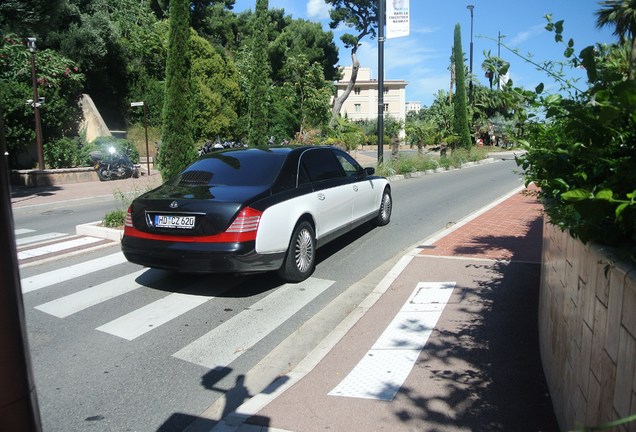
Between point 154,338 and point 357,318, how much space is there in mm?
1903

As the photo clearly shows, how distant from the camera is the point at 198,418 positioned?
3371 millimetres

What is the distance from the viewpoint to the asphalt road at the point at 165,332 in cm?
358

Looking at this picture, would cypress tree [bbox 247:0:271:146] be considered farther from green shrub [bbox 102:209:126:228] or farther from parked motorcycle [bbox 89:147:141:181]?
green shrub [bbox 102:209:126:228]

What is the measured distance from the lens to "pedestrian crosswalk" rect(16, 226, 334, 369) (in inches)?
183

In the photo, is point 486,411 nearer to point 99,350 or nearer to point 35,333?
point 99,350

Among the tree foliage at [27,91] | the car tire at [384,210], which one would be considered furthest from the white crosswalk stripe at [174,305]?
the tree foliage at [27,91]

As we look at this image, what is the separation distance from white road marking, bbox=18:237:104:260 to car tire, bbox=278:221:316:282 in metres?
4.25

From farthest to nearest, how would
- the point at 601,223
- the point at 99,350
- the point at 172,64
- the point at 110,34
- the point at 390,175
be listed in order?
the point at 110,34 → the point at 390,175 → the point at 172,64 → the point at 99,350 → the point at 601,223

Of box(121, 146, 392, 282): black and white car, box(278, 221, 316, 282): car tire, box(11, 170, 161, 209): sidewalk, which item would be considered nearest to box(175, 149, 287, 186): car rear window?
box(121, 146, 392, 282): black and white car

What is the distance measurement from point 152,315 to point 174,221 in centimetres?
103

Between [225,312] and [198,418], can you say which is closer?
[198,418]

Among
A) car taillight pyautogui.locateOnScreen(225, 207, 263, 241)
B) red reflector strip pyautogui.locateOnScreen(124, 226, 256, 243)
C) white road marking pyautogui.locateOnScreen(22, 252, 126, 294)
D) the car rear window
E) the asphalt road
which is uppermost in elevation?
the car rear window

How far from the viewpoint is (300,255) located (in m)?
6.24

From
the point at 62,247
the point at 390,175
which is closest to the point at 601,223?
the point at 62,247
